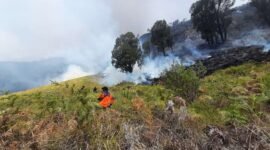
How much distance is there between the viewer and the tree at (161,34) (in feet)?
309

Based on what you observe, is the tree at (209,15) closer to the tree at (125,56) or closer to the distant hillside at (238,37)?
the distant hillside at (238,37)

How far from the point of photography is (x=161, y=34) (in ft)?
313

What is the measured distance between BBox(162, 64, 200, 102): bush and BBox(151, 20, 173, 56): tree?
7715 centimetres

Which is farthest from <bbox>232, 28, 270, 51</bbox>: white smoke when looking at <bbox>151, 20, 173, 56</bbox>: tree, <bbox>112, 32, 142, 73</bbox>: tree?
<bbox>112, 32, 142, 73</bbox>: tree

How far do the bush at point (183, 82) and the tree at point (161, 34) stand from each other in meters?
77.1

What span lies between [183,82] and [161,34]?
7894 centimetres

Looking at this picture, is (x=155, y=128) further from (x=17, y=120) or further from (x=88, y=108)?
(x=17, y=120)

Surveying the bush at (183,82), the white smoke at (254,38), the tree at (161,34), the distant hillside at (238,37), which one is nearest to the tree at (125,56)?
the tree at (161,34)

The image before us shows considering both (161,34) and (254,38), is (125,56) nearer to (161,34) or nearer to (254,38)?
(161,34)

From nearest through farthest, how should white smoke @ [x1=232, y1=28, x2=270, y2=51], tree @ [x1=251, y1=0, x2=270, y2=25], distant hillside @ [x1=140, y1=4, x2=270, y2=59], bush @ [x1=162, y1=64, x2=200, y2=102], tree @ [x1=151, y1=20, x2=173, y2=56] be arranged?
bush @ [x1=162, y1=64, x2=200, y2=102], tree @ [x1=251, y1=0, x2=270, y2=25], white smoke @ [x1=232, y1=28, x2=270, y2=51], distant hillside @ [x1=140, y1=4, x2=270, y2=59], tree @ [x1=151, y1=20, x2=173, y2=56]

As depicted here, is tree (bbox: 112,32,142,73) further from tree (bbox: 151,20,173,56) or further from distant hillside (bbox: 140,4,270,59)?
distant hillside (bbox: 140,4,270,59)

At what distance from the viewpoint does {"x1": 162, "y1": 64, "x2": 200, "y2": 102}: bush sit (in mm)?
16431

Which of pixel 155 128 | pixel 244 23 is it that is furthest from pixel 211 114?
pixel 244 23

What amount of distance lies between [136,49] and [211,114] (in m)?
85.3
